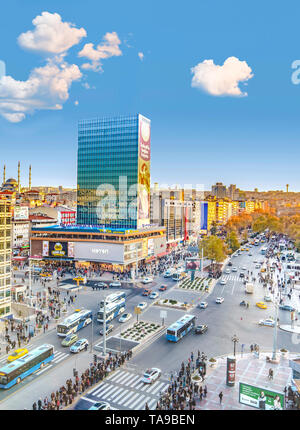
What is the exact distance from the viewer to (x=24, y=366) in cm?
3031

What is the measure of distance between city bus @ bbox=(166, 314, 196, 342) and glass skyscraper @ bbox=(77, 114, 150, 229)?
165 feet

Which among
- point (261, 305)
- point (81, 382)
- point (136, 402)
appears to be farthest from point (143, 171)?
point (136, 402)

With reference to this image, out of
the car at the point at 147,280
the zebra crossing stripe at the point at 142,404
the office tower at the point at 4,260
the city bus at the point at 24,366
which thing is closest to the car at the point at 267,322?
the zebra crossing stripe at the point at 142,404

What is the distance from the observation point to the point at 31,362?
3120 centimetres

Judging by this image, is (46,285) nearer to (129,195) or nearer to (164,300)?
(164,300)

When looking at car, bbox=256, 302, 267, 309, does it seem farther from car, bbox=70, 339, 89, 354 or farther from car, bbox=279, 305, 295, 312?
car, bbox=70, 339, 89, 354

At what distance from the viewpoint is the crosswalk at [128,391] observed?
88.1ft

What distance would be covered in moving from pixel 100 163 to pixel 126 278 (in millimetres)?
38464

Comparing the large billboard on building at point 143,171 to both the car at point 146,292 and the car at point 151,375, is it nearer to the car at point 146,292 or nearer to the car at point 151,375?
the car at point 146,292

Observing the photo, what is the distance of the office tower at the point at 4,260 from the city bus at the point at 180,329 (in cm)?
A: 2042

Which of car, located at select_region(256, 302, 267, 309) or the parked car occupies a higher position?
the parked car

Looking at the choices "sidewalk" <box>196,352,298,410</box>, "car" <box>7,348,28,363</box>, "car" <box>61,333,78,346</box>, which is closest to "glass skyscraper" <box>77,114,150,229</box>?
"car" <box>61,333,78,346</box>

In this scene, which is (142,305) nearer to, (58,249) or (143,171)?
(58,249)

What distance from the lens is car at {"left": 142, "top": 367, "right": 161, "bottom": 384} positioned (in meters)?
29.7
